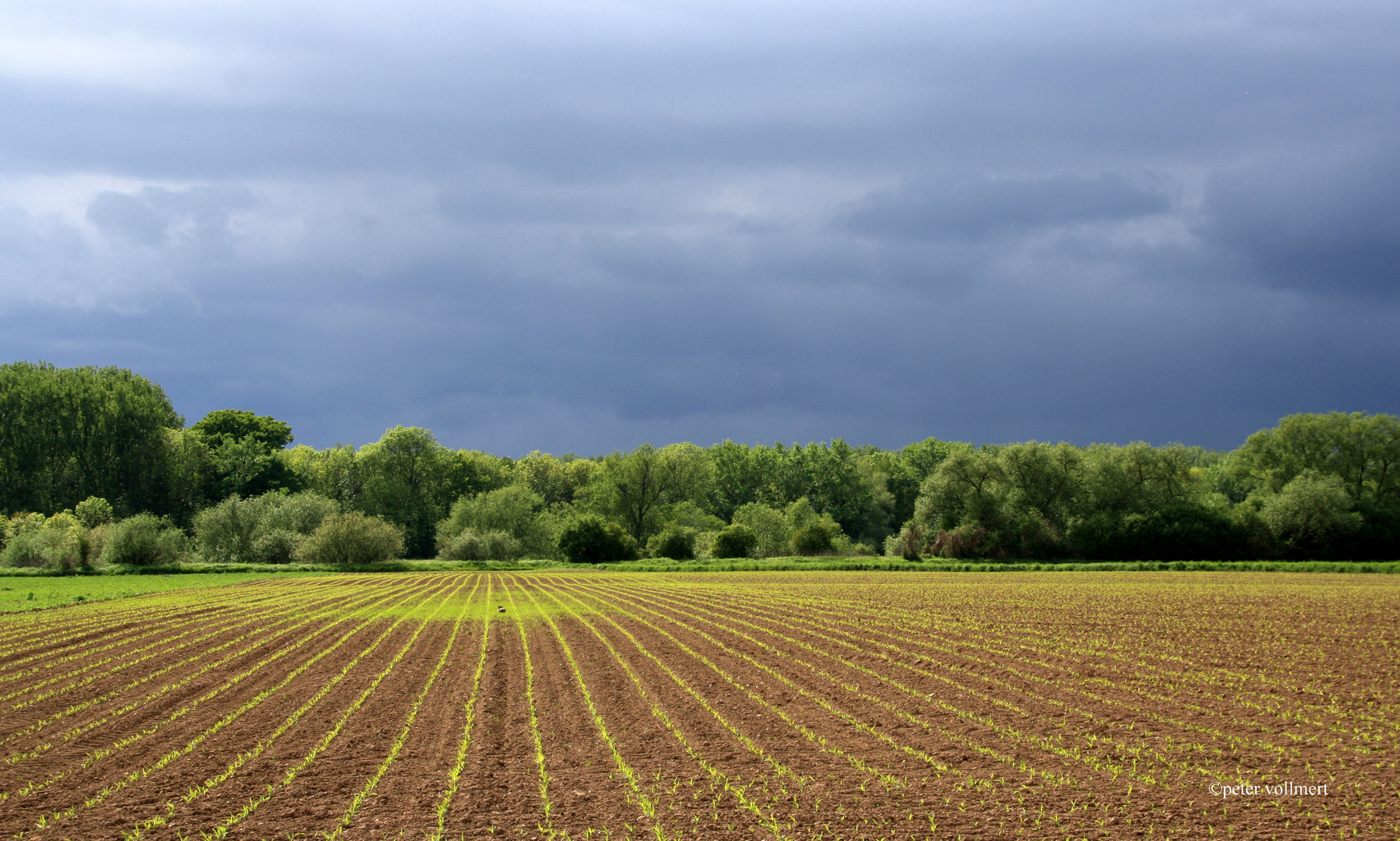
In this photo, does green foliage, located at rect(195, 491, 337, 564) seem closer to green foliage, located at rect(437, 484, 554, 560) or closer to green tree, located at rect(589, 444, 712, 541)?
green foliage, located at rect(437, 484, 554, 560)

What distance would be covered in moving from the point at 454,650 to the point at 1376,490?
8893 cm

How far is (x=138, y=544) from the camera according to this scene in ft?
213

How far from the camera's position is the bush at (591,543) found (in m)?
76.9

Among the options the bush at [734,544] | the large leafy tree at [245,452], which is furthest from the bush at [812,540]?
the large leafy tree at [245,452]

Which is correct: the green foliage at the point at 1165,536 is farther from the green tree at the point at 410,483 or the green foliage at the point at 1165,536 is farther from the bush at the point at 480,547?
the green tree at the point at 410,483

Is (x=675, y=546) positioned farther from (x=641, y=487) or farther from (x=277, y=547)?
(x=277, y=547)

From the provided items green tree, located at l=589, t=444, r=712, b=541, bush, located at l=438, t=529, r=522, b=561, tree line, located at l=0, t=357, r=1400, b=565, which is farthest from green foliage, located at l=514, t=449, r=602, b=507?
bush, located at l=438, t=529, r=522, b=561

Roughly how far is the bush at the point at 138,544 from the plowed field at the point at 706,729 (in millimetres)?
42247

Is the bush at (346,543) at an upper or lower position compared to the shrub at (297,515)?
lower

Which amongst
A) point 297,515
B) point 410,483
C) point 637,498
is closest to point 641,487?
point 637,498

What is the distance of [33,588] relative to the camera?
47781 millimetres

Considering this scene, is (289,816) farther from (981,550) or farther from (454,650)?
(981,550)

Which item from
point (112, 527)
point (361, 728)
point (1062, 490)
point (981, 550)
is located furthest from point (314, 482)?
point (361, 728)

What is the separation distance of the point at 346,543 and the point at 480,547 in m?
12.6
